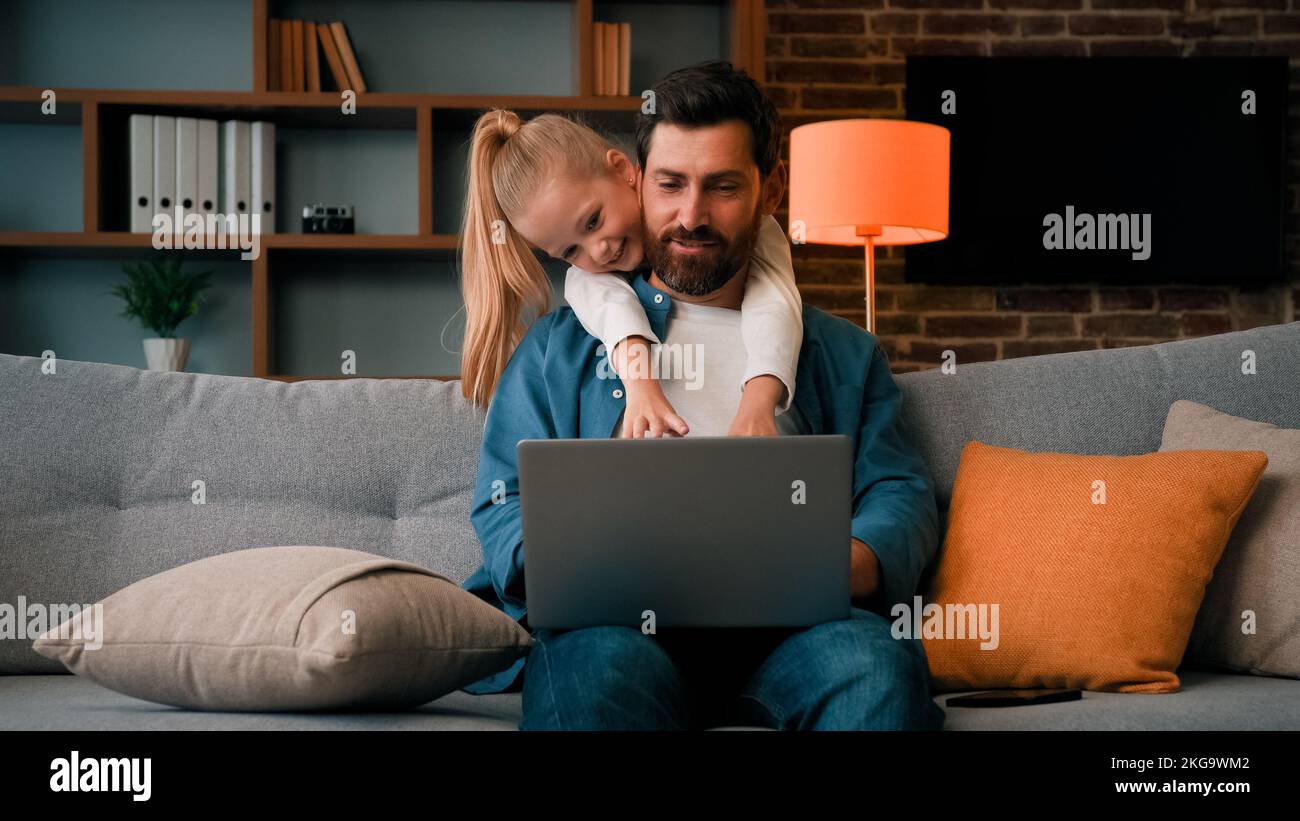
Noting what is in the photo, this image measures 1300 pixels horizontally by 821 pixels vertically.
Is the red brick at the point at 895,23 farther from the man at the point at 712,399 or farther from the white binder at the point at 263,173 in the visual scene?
the man at the point at 712,399

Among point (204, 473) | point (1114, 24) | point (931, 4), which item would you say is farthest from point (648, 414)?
point (1114, 24)

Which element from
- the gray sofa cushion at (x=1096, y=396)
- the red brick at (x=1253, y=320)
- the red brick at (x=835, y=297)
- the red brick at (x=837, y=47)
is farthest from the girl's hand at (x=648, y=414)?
the red brick at (x=1253, y=320)

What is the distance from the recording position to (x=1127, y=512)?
1409 mm

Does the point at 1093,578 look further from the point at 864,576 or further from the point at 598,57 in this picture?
the point at 598,57

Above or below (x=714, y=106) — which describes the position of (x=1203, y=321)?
below

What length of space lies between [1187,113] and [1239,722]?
10.1 feet

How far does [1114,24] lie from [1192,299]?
36.5 inches

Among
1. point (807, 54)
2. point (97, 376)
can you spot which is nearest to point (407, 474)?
point (97, 376)

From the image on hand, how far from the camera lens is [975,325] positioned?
3811 millimetres

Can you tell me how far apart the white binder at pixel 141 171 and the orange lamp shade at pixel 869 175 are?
171cm

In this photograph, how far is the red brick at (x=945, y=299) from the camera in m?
3.80

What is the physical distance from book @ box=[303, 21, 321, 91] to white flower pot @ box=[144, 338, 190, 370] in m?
0.79
